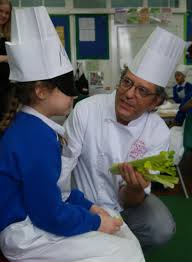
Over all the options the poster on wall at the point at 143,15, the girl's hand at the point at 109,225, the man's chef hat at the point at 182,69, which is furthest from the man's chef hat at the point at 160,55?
the poster on wall at the point at 143,15

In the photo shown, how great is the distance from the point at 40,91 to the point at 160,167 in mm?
494

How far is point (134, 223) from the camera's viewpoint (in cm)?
176

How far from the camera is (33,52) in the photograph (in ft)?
4.01

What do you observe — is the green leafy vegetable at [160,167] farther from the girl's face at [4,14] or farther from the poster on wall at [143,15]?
the poster on wall at [143,15]

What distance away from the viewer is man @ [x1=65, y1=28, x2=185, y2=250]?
1.67m

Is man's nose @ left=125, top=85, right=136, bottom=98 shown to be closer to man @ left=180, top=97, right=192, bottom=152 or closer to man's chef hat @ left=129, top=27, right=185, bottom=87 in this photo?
man's chef hat @ left=129, top=27, right=185, bottom=87

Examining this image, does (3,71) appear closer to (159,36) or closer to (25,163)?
(159,36)

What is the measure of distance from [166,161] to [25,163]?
1.62 feet

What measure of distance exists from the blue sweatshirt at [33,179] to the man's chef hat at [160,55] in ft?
2.10

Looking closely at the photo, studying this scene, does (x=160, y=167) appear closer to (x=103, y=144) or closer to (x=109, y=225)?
(x=109, y=225)

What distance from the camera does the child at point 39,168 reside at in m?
1.13

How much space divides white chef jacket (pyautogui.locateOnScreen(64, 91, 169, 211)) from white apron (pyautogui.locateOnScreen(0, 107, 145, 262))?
50cm

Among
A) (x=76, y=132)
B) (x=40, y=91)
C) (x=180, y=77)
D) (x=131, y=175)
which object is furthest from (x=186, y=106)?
(x=40, y=91)

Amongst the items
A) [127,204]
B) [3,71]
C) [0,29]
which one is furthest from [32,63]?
[0,29]
